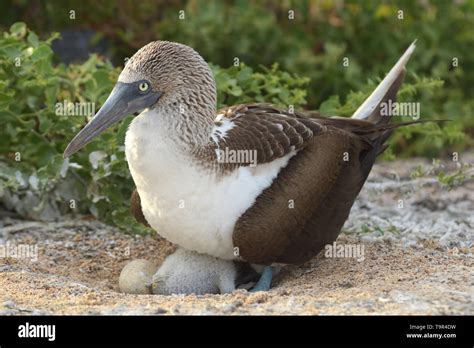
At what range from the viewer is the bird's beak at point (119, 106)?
252 inches

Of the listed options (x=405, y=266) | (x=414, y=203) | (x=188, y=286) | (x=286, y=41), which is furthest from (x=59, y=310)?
(x=286, y=41)

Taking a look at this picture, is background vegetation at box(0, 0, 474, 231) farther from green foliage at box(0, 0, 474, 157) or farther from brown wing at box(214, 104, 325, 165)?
brown wing at box(214, 104, 325, 165)

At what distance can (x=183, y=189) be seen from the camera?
20.7 feet

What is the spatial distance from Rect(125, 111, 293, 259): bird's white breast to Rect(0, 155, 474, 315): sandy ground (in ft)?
1.47

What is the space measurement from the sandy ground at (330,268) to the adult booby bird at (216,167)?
1.18ft

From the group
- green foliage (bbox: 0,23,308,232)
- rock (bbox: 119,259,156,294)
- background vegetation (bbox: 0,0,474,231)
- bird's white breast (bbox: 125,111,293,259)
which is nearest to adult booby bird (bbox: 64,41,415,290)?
bird's white breast (bbox: 125,111,293,259)

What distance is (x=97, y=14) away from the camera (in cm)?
1143

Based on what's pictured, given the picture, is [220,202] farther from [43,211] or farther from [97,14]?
[97,14]

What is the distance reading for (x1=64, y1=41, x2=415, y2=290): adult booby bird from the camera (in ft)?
20.8

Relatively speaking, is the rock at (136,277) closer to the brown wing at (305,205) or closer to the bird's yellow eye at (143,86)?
the brown wing at (305,205)

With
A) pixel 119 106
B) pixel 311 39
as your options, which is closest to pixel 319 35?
pixel 311 39

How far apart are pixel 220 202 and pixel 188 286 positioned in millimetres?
694
